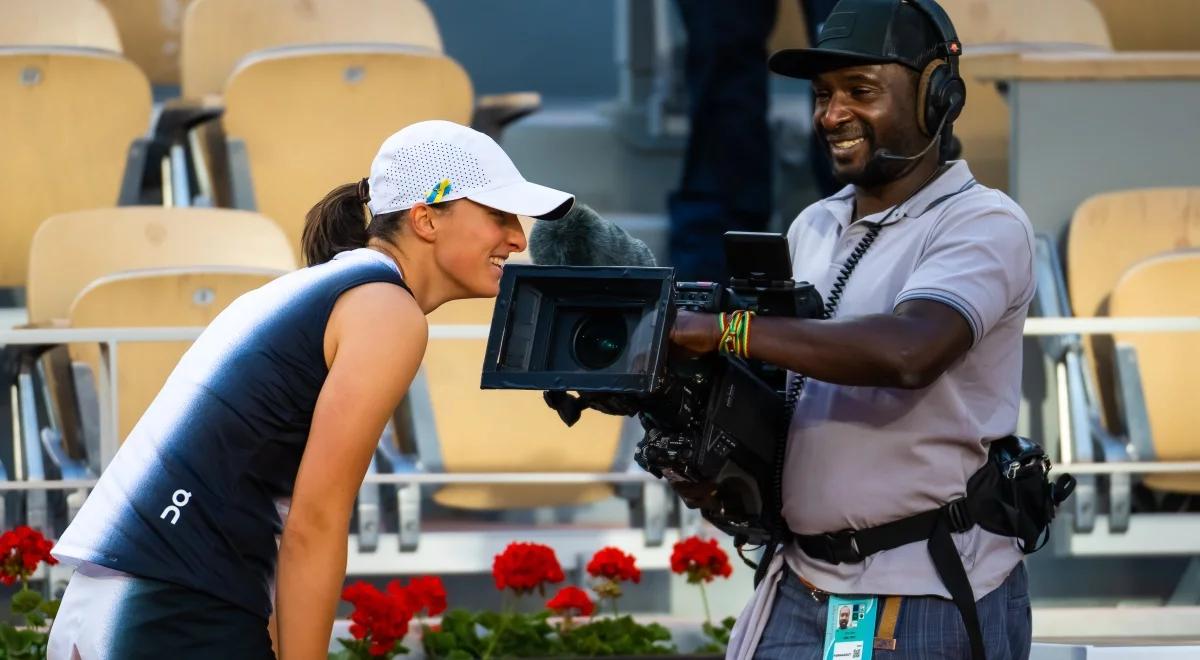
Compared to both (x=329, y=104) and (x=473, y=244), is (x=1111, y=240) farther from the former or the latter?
(x=473, y=244)

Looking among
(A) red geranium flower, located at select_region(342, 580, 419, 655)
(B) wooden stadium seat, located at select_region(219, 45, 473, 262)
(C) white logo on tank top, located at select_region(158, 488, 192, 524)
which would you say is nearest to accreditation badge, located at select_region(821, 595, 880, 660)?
(C) white logo on tank top, located at select_region(158, 488, 192, 524)

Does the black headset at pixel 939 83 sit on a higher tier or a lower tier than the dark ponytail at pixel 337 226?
higher

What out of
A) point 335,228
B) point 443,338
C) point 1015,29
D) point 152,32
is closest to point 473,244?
point 335,228

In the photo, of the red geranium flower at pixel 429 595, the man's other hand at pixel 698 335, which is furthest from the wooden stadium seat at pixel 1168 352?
the man's other hand at pixel 698 335

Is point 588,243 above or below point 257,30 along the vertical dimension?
below

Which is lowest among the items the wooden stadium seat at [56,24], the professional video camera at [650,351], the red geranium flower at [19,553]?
the red geranium flower at [19,553]

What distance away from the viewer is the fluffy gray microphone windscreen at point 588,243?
81.0 inches

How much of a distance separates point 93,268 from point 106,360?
0.53 metres

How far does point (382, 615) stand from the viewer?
2.92 m

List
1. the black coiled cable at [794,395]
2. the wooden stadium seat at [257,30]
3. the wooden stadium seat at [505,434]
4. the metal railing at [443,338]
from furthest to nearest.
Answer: the wooden stadium seat at [257,30], the wooden stadium seat at [505,434], the metal railing at [443,338], the black coiled cable at [794,395]

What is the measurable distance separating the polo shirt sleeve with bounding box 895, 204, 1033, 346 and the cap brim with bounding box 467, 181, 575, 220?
411 mm

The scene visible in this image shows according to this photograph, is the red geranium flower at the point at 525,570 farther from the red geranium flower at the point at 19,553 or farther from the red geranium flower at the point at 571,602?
the red geranium flower at the point at 19,553

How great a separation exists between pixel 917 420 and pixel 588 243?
1.49ft

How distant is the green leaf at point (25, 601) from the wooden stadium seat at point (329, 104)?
155 centimetres
